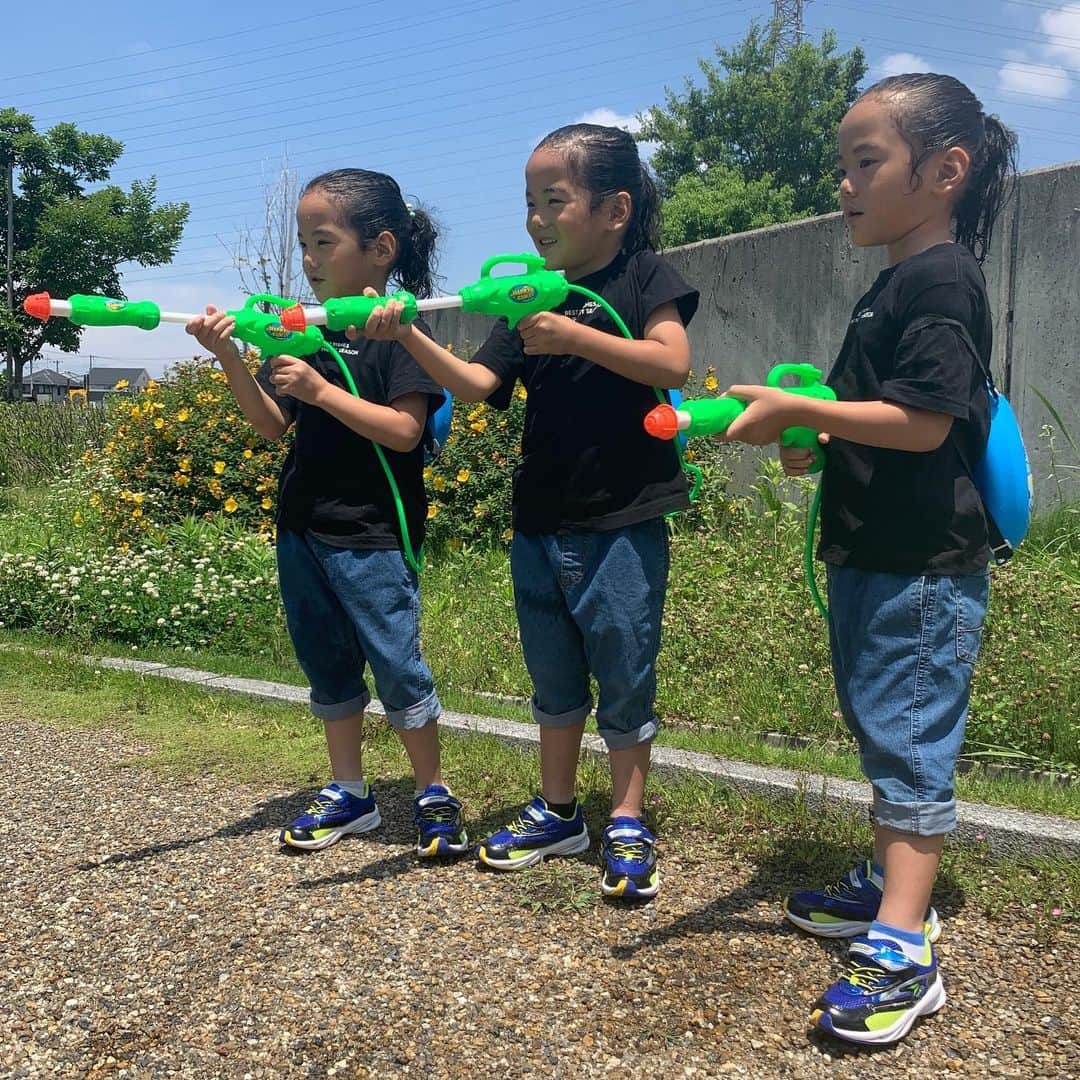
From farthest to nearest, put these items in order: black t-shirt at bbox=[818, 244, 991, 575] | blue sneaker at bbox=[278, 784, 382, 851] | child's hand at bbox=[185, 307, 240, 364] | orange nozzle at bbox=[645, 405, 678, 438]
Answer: blue sneaker at bbox=[278, 784, 382, 851] → child's hand at bbox=[185, 307, 240, 364] → black t-shirt at bbox=[818, 244, 991, 575] → orange nozzle at bbox=[645, 405, 678, 438]

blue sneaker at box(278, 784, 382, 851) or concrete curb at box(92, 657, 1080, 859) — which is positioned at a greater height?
concrete curb at box(92, 657, 1080, 859)

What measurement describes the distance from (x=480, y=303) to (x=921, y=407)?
2.84 feet

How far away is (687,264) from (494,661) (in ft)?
11.1

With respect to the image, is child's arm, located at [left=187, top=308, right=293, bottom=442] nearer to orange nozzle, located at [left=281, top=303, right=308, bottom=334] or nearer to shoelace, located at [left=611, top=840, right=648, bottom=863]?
orange nozzle, located at [left=281, top=303, right=308, bottom=334]

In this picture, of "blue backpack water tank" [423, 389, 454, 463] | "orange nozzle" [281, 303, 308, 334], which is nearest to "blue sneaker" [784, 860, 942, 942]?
"blue backpack water tank" [423, 389, 454, 463]

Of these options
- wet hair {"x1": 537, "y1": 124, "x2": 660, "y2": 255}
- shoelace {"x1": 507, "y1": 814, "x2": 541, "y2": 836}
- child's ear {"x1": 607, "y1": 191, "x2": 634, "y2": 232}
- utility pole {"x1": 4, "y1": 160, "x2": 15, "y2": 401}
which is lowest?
shoelace {"x1": 507, "y1": 814, "x2": 541, "y2": 836}

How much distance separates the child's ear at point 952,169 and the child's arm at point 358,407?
4.00 feet

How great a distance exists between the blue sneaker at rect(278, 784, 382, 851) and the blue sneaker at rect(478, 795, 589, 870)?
38cm

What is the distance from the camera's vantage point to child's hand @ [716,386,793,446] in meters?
1.82

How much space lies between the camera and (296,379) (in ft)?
7.59

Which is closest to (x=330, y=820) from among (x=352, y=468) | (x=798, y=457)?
(x=352, y=468)

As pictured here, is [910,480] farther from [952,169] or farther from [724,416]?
[952,169]

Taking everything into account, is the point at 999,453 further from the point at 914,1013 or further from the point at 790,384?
the point at 914,1013

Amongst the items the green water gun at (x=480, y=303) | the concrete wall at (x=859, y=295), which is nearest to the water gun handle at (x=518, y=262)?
the green water gun at (x=480, y=303)
